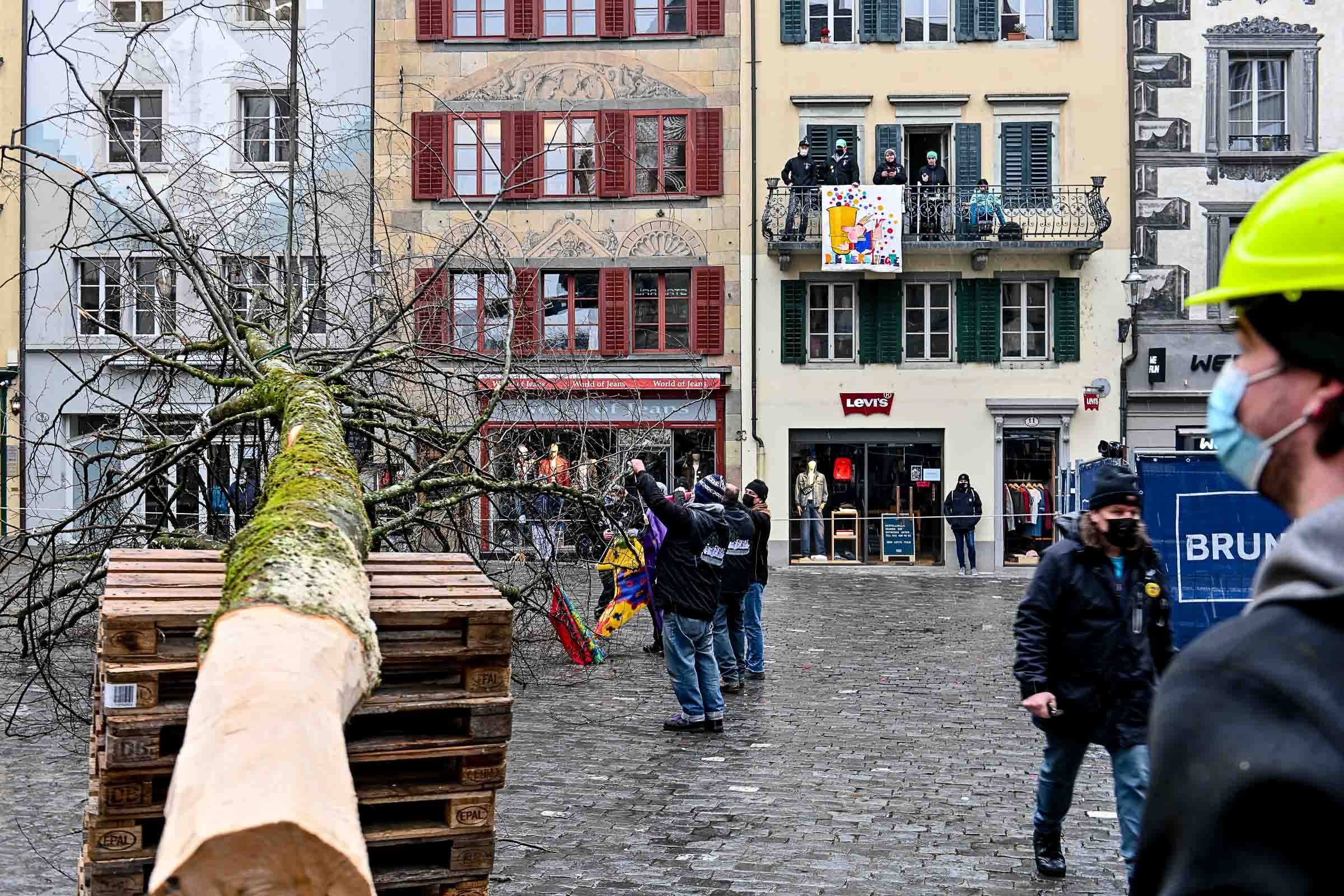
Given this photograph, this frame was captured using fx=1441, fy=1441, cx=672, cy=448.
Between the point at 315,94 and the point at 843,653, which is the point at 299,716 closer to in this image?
the point at 843,653

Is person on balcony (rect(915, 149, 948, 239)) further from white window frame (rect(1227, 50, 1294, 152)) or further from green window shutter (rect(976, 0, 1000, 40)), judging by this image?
white window frame (rect(1227, 50, 1294, 152))

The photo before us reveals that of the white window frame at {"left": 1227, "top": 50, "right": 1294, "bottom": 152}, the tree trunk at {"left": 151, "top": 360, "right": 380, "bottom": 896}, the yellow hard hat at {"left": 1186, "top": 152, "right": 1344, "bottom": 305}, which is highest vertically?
the white window frame at {"left": 1227, "top": 50, "right": 1294, "bottom": 152}

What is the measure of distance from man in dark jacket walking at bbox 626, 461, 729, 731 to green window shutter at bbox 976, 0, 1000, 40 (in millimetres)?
21889

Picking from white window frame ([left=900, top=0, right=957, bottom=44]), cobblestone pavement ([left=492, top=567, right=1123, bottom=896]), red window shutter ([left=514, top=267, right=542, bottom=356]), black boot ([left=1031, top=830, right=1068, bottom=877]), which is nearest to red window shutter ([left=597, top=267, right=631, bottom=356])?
red window shutter ([left=514, top=267, right=542, bottom=356])

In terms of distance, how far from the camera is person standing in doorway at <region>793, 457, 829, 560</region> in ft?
93.6

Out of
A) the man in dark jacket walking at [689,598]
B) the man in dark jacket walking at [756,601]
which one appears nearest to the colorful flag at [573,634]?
the man in dark jacket walking at [756,601]

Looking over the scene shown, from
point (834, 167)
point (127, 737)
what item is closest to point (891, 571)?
point (834, 167)

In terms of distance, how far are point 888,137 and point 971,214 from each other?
2.42 meters

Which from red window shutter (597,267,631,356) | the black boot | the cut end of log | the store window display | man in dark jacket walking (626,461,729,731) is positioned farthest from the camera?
red window shutter (597,267,631,356)

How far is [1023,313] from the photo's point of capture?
29.5m

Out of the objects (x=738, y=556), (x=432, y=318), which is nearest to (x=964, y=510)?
(x=432, y=318)

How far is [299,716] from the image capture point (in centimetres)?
279

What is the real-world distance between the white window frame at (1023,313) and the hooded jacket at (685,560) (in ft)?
65.2

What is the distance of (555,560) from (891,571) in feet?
51.2
